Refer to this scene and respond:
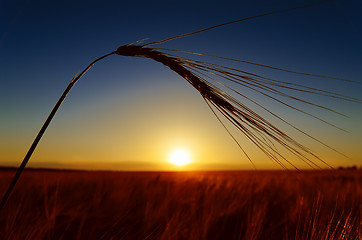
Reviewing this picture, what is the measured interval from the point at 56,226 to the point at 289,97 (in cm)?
175

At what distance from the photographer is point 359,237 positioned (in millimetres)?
A: 1135

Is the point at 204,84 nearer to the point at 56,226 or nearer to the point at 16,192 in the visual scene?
the point at 56,226

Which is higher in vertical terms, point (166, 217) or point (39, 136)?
point (39, 136)

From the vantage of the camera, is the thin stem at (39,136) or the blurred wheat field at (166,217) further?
the blurred wheat field at (166,217)

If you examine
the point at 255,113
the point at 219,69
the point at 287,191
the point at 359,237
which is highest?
the point at 219,69

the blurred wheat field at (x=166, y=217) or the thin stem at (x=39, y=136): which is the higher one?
the thin stem at (x=39, y=136)

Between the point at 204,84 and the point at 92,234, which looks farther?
the point at 92,234

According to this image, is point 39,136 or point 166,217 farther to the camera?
point 166,217

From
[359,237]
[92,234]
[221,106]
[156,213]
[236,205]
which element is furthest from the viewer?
[236,205]

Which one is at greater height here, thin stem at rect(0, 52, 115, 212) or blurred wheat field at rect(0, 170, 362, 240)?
thin stem at rect(0, 52, 115, 212)

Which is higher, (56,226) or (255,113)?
(255,113)

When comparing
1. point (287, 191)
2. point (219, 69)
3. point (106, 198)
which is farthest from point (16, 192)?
point (287, 191)

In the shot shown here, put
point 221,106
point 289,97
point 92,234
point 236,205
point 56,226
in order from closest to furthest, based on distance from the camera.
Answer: point 289,97
point 221,106
point 92,234
point 56,226
point 236,205

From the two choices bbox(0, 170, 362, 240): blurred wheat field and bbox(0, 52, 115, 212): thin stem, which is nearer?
bbox(0, 52, 115, 212): thin stem
